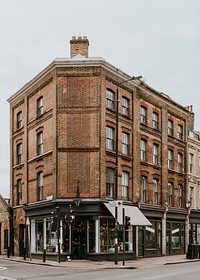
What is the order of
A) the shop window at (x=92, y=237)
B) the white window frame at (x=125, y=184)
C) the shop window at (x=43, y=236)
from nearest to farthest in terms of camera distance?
the shop window at (x=92, y=237) → the shop window at (x=43, y=236) → the white window frame at (x=125, y=184)

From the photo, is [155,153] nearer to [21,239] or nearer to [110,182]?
[110,182]

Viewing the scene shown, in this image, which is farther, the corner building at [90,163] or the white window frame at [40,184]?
the white window frame at [40,184]

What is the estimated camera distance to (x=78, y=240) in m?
35.8

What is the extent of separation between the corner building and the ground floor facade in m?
0.07

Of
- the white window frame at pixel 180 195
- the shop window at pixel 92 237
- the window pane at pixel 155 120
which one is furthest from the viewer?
the white window frame at pixel 180 195

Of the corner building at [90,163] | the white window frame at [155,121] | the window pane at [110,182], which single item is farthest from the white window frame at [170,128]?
the window pane at [110,182]

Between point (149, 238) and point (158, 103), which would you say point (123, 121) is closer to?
point (158, 103)

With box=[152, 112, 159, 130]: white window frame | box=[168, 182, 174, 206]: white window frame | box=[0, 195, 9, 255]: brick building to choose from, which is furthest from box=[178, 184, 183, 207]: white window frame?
box=[0, 195, 9, 255]: brick building

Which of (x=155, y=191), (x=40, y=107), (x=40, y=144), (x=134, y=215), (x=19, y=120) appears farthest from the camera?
(x=19, y=120)

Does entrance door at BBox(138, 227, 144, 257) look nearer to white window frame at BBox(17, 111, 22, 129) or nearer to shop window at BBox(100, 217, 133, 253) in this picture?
shop window at BBox(100, 217, 133, 253)

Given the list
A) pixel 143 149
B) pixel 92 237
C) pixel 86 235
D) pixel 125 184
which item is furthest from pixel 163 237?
pixel 86 235

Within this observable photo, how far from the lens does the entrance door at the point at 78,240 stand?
35562mm

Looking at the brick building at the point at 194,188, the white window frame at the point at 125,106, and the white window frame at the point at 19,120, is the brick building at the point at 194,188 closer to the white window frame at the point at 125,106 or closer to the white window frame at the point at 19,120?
the white window frame at the point at 125,106

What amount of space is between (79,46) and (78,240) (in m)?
14.3
